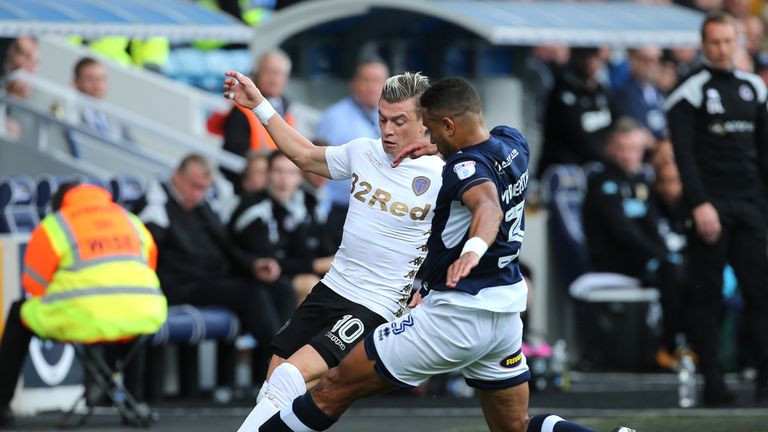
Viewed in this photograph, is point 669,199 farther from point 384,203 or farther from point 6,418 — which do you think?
point 384,203

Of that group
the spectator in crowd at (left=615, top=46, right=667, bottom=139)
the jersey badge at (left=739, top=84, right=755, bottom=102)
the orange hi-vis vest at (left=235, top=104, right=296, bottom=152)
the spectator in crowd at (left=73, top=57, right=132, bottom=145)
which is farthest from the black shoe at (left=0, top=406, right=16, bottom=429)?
the spectator in crowd at (left=615, top=46, right=667, bottom=139)

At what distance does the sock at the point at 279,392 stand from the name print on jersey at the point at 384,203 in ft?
2.87

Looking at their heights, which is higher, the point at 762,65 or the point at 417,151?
the point at 417,151

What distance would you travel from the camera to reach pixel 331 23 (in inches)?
657

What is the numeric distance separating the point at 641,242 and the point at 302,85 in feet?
13.3

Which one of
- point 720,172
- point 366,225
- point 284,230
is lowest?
point 284,230

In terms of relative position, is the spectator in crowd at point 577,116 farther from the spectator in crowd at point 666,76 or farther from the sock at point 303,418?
the sock at point 303,418

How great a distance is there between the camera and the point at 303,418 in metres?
7.46

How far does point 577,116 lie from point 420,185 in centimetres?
868

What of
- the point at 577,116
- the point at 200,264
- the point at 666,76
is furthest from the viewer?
the point at 666,76

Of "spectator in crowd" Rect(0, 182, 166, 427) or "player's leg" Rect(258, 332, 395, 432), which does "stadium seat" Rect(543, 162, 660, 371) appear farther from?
"player's leg" Rect(258, 332, 395, 432)

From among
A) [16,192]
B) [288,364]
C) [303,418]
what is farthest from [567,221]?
[303,418]

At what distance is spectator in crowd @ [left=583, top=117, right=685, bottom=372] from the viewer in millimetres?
14766

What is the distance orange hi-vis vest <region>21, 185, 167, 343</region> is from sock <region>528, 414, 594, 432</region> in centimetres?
398
